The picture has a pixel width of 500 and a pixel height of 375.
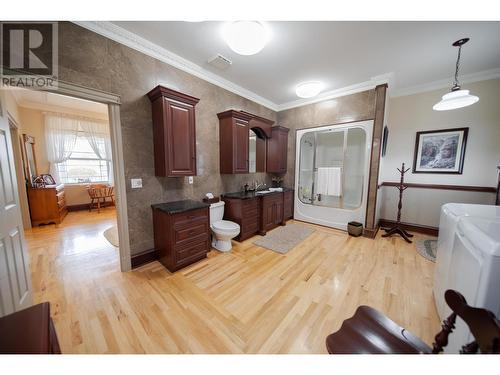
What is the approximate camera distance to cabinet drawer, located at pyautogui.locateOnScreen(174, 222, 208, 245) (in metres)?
2.10

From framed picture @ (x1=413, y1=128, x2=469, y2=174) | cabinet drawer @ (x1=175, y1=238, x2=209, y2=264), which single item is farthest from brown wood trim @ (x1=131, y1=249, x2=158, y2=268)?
framed picture @ (x1=413, y1=128, x2=469, y2=174)

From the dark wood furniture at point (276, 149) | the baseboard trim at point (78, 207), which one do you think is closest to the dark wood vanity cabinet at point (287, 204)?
the dark wood furniture at point (276, 149)

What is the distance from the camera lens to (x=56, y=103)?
170 inches

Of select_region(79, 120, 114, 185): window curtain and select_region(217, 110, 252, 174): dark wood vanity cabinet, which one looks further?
select_region(79, 120, 114, 185): window curtain

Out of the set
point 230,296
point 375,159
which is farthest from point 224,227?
Result: point 375,159

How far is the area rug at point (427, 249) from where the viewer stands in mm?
2490

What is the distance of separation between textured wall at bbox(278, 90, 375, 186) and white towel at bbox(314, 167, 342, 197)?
611 mm

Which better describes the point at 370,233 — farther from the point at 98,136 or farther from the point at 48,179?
the point at 98,136

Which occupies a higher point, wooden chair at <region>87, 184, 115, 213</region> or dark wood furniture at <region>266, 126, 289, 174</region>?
dark wood furniture at <region>266, 126, 289, 174</region>

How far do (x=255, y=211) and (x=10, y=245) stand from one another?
269 cm

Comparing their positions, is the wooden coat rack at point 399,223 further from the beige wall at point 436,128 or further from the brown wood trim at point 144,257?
the brown wood trim at point 144,257

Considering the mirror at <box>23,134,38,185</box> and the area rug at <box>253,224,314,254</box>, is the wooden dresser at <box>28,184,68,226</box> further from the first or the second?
the area rug at <box>253,224,314,254</box>

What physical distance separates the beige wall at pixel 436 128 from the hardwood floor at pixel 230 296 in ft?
4.07

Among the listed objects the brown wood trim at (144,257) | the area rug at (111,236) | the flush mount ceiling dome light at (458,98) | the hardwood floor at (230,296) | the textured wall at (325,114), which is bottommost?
the hardwood floor at (230,296)
